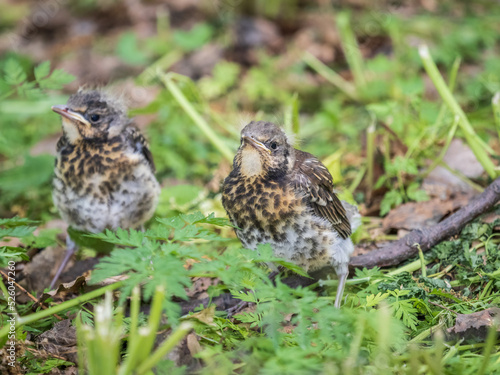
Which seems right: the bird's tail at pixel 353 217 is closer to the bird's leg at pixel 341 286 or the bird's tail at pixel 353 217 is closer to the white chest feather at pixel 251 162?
the bird's leg at pixel 341 286

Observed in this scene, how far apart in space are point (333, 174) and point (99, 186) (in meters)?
1.71

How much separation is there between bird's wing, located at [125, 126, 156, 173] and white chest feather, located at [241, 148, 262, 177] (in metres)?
1.00

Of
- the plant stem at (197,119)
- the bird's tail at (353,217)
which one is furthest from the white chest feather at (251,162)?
the plant stem at (197,119)

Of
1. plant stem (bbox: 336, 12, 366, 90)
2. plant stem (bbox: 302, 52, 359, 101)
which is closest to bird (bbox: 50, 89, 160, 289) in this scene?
plant stem (bbox: 302, 52, 359, 101)

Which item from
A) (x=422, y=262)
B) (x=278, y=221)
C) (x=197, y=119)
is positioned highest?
(x=278, y=221)

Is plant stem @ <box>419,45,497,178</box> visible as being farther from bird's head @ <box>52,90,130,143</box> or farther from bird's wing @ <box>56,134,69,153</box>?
bird's wing @ <box>56,134,69,153</box>

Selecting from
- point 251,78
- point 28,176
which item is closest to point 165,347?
point 28,176

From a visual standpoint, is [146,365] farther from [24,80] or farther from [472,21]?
[472,21]

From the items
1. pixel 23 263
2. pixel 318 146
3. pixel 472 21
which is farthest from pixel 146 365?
pixel 472 21

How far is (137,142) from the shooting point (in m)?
3.87

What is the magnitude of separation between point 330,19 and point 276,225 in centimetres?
476

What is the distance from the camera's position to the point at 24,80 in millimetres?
3342

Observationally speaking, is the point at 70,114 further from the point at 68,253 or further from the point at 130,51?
the point at 130,51

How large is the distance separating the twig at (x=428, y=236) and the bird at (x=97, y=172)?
4.65 feet
